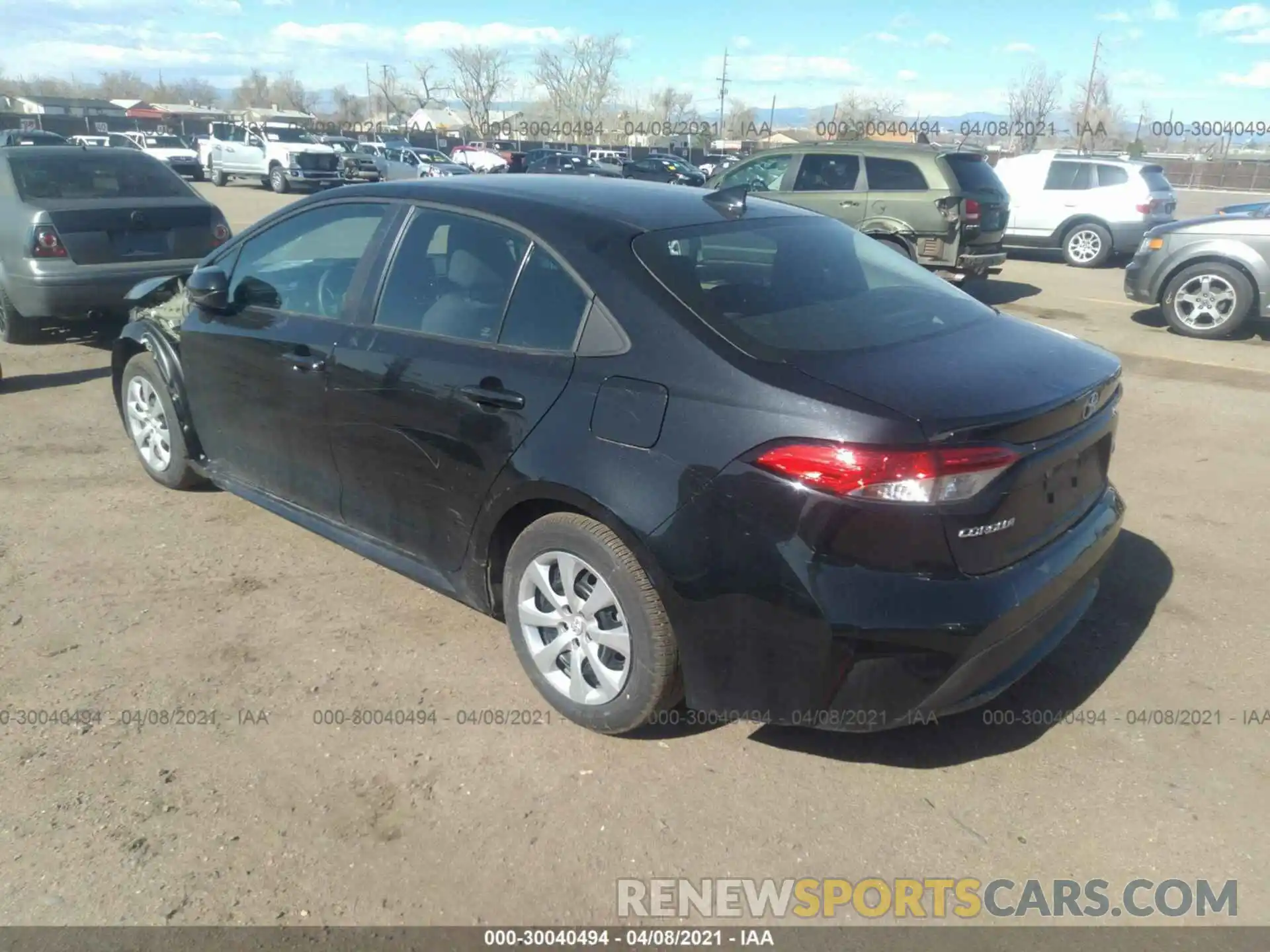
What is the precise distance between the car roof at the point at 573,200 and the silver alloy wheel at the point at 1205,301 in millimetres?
7610

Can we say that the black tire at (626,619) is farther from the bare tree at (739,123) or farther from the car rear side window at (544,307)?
the bare tree at (739,123)

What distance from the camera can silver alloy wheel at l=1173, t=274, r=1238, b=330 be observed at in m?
9.63

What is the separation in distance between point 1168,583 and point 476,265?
3308mm

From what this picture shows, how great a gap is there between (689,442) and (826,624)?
2.06ft

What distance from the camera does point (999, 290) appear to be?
1284 cm

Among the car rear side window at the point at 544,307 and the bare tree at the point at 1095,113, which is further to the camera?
the bare tree at the point at 1095,113

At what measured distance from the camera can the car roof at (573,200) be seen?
332 cm

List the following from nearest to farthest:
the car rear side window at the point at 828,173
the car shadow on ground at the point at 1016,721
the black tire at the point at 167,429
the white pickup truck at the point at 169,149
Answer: the car shadow on ground at the point at 1016,721 → the black tire at the point at 167,429 → the car rear side window at the point at 828,173 → the white pickup truck at the point at 169,149

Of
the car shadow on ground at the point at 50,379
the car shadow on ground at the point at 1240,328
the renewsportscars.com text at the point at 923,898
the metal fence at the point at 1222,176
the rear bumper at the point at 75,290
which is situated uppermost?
the metal fence at the point at 1222,176

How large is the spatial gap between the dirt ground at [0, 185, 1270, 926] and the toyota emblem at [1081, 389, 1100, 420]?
1.07 metres

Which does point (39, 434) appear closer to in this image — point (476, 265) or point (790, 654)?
point (476, 265)

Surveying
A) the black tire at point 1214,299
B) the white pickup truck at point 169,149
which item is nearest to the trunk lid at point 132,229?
the black tire at point 1214,299

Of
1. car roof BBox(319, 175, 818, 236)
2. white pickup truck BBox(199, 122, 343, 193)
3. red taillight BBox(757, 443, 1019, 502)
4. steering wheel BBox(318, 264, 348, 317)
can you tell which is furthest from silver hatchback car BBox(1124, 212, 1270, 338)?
white pickup truck BBox(199, 122, 343, 193)

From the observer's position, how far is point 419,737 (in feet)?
10.5
